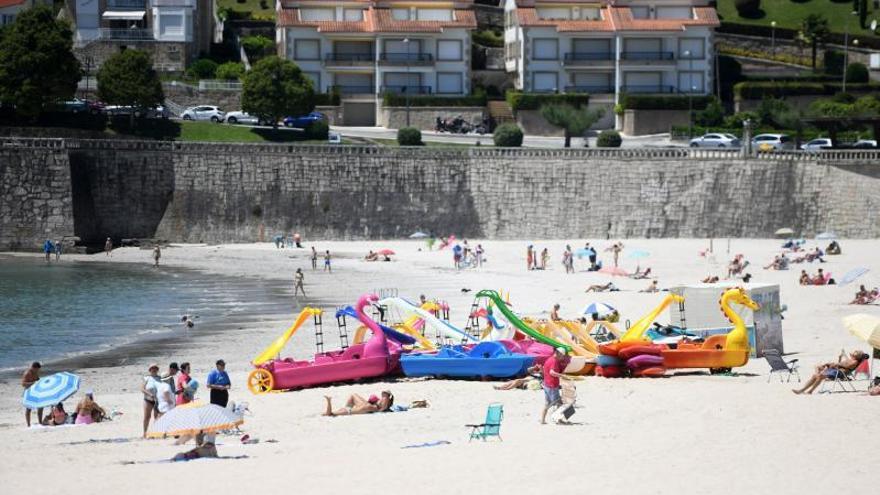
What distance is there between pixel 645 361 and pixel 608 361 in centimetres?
73

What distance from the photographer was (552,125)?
8012 cm

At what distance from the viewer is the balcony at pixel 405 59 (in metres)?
82.5

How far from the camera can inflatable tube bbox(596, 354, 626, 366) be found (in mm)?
30953

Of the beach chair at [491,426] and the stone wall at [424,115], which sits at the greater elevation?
the stone wall at [424,115]

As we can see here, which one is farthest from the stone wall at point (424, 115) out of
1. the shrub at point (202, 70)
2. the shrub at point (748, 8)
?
the shrub at point (748, 8)

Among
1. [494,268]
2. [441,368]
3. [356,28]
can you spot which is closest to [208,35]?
[356,28]

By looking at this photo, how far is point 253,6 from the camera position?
9800 cm

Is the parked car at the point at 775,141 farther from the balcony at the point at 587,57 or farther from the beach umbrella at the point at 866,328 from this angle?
the beach umbrella at the point at 866,328

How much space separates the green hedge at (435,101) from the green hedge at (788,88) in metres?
13.0

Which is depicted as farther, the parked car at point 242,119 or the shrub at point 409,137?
the parked car at point 242,119

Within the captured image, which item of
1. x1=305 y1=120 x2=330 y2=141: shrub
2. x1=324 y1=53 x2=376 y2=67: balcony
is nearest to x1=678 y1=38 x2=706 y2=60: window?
x1=324 y1=53 x2=376 y2=67: balcony

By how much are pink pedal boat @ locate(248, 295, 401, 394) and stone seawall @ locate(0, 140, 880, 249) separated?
34.8 meters

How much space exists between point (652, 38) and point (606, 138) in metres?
13.4

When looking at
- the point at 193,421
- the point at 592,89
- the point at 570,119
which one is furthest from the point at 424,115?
the point at 193,421
